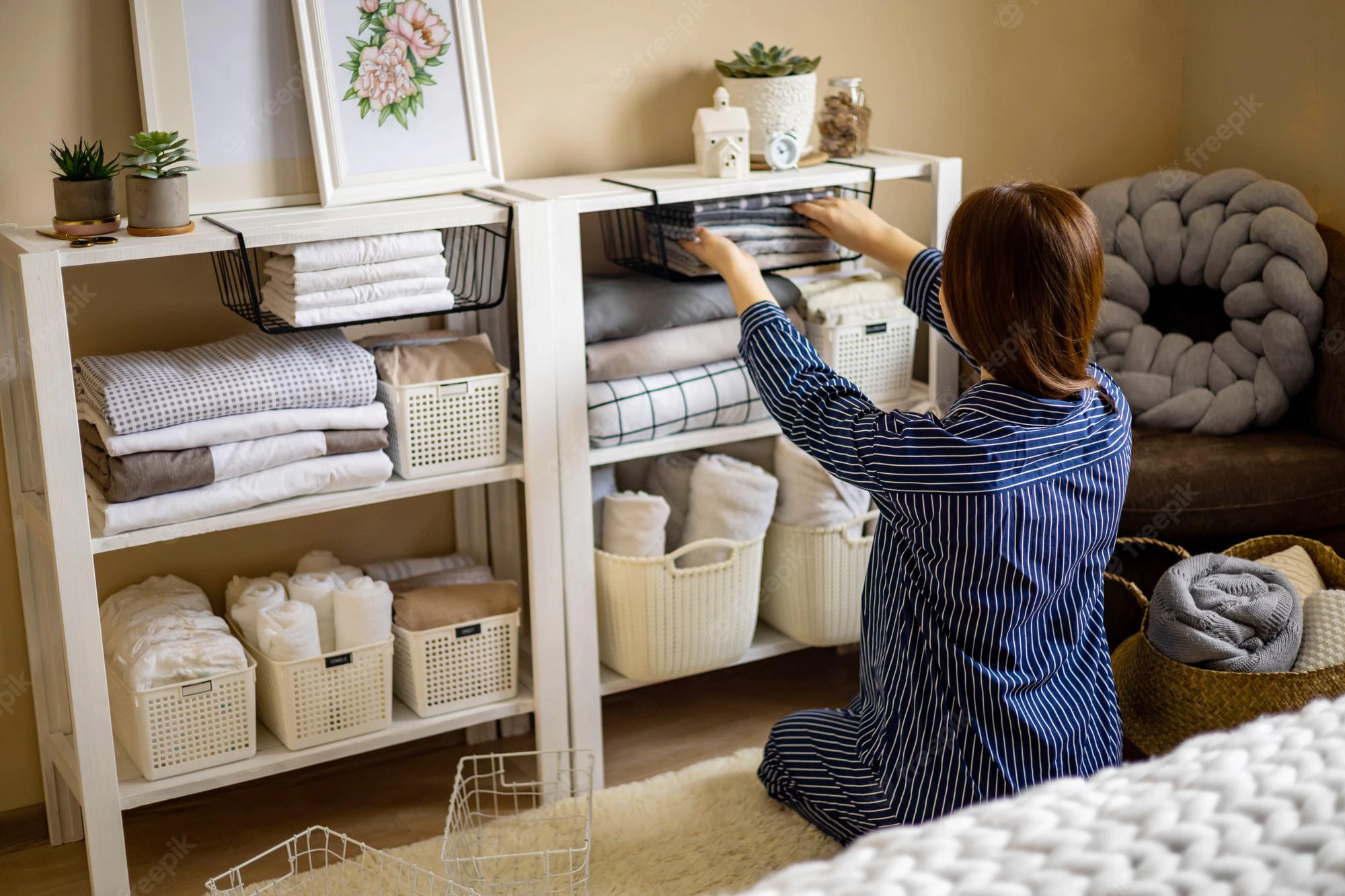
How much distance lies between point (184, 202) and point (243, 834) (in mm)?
1050

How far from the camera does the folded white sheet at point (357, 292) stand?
72.0 inches

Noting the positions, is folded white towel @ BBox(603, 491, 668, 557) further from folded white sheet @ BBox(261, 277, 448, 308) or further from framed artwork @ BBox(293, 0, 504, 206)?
framed artwork @ BBox(293, 0, 504, 206)

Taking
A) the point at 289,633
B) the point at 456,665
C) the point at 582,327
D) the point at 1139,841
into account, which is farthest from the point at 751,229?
the point at 1139,841

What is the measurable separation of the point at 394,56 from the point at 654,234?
1.67 feet

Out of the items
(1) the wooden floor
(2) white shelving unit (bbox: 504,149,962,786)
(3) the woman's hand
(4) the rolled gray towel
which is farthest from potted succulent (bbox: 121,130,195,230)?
(4) the rolled gray towel

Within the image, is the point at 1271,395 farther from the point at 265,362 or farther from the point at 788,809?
the point at 265,362

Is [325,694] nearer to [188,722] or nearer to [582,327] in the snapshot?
[188,722]

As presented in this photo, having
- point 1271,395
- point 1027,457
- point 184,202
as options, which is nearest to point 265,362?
point 184,202

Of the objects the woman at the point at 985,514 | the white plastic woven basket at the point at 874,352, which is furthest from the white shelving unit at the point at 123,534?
the white plastic woven basket at the point at 874,352

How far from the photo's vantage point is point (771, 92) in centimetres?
220

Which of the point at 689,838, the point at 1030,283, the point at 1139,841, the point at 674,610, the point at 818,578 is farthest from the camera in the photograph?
the point at 818,578

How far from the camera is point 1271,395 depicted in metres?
2.40

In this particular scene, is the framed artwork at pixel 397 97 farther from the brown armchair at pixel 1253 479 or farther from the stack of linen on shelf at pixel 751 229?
the brown armchair at pixel 1253 479

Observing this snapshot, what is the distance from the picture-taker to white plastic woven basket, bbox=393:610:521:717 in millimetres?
2072
